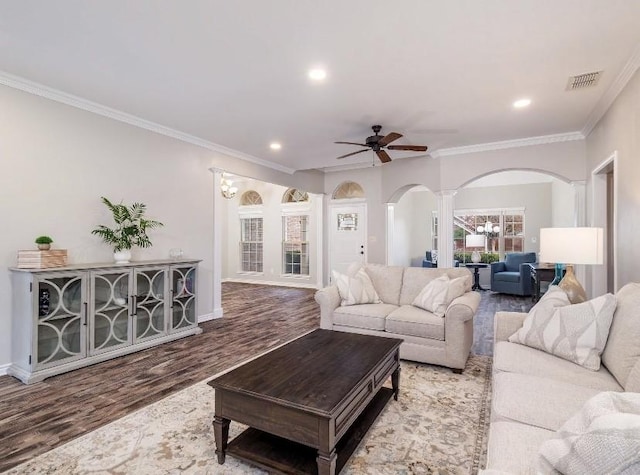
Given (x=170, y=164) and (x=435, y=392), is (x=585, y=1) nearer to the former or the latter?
(x=435, y=392)

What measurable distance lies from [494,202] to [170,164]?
7549mm

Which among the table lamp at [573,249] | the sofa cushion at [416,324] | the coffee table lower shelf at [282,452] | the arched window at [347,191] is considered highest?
the arched window at [347,191]

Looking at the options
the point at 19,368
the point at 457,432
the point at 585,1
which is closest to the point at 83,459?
the point at 19,368

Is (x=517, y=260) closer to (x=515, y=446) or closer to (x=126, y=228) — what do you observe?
(x=515, y=446)

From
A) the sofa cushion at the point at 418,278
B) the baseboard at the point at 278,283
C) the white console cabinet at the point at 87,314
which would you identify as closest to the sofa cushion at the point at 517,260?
the baseboard at the point at 278,283

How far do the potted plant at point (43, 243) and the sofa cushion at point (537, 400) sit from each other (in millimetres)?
3734

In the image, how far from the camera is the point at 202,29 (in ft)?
8.04

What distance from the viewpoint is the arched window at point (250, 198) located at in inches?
374

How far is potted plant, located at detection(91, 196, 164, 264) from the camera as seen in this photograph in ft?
12.6

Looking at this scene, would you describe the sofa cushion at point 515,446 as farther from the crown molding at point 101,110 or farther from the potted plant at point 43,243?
the crown molding at point 101,110

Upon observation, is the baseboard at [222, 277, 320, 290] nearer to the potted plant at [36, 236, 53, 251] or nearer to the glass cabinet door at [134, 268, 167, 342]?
the glass cabinet door at [134, 268, 167, 342]

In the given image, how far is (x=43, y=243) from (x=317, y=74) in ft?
9.56

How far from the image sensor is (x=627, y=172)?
315 centimetres

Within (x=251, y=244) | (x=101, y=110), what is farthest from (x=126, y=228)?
(x=251, y=244)
